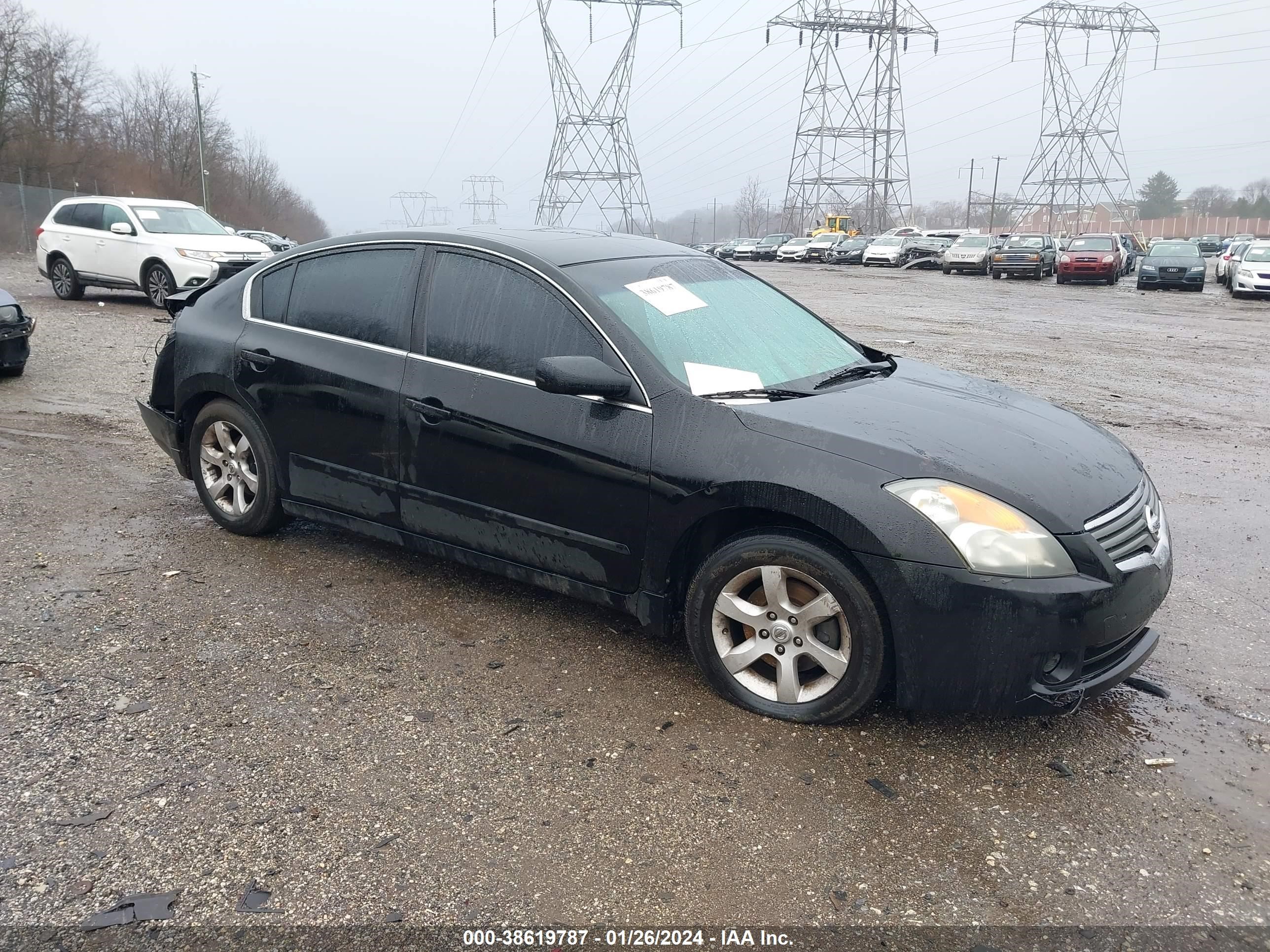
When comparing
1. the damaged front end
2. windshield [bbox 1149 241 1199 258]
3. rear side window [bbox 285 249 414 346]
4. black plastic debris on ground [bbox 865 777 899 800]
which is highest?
windshield [bbox 1149 241 1199 258]

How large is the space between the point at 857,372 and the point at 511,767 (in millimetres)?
2305

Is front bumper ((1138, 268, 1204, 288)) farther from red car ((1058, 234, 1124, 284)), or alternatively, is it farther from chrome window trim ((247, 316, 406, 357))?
chrome window trim ((247, 316, 406, 357))

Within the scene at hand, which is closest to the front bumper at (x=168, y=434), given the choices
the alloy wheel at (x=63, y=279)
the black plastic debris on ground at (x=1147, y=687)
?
the black plastic debris on ground at (x=1147, y=687)

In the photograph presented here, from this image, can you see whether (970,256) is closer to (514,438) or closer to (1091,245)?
(1091,245)

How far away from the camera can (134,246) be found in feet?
51.3

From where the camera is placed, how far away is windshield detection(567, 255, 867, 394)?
3826 mm

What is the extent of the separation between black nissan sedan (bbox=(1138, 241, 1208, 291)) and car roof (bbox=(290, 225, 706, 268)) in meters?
30.6

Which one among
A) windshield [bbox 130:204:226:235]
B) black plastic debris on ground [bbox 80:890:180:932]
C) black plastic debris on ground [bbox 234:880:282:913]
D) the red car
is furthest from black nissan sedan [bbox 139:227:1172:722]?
the red car

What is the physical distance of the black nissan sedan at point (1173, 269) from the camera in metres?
30.1

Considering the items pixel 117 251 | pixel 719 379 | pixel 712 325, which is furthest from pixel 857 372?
pixel 117 251

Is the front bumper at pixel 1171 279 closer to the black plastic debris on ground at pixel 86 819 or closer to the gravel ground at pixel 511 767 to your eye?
the gravel ground at pixel 511 767

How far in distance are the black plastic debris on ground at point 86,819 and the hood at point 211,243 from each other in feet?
47.5

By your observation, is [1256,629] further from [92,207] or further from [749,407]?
[92,207]

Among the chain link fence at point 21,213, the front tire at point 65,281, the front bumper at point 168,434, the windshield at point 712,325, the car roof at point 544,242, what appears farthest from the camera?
the chain link fence at point 21,213
